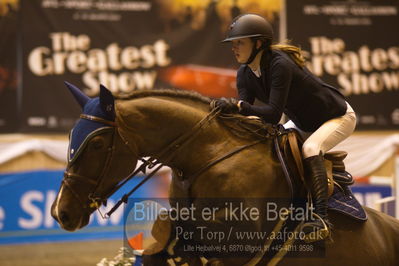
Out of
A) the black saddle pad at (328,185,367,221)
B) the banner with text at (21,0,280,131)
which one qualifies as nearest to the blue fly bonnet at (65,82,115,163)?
the black saddle pad at (328,185,367,221)

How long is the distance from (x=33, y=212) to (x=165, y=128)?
4947 millimetres

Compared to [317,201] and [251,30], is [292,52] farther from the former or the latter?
[317,201]

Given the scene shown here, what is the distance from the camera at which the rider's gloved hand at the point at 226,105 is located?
3230 millimetres

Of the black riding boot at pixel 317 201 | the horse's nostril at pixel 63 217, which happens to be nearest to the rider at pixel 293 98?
the black riding boot at pixel 317 201

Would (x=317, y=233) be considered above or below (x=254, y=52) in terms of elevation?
below

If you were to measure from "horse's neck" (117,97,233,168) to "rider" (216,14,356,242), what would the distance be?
0.63 ft

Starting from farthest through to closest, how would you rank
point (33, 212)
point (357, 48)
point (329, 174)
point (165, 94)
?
1. point (357, 48)
2. point (33, 212)
3. point (329, 174)
4. point (165, 94)

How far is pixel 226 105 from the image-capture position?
323cm

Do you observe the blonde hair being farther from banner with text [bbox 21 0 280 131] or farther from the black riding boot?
banner with text [bbox 21 0 280 131]

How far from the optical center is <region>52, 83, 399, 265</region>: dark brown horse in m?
2.98

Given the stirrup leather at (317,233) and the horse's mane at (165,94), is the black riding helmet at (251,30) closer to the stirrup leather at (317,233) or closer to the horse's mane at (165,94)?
the horse's mane at (165,94)

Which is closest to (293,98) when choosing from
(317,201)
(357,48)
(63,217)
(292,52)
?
(292,52)

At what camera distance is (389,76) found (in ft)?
30.3

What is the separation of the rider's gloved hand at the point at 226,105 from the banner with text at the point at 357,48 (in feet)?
18.8
